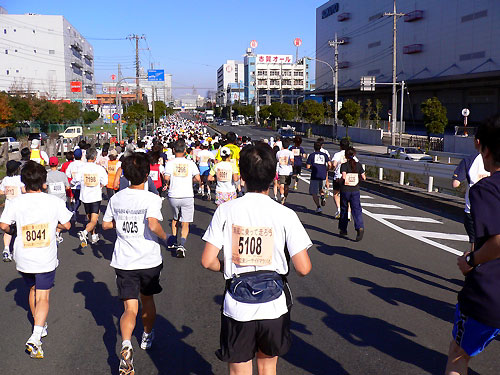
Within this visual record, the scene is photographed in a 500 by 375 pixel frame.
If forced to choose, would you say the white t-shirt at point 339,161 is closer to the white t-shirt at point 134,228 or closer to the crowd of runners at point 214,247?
the crowd of runners at point 214,247

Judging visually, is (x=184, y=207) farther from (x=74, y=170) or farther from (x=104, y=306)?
(x=74, y=170)

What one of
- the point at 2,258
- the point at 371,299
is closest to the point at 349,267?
the point at 371,299

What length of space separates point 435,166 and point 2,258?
11.2 metres

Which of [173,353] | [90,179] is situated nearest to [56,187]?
[90,179]

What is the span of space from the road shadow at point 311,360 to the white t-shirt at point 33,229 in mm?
2563

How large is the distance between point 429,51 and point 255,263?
63024 mm

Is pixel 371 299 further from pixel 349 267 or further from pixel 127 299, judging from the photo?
pixel 127 299

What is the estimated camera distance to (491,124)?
9.73 feet

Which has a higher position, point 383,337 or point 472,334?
point 472,334

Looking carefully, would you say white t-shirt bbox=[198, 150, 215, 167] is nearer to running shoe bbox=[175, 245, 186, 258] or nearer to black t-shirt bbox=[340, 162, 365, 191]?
black t-shirt bbox=[340, 162, 365, 191]

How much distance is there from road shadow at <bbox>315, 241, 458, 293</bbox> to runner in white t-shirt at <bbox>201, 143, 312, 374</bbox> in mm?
4350

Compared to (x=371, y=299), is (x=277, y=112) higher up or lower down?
higher up

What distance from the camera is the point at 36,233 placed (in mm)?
4828

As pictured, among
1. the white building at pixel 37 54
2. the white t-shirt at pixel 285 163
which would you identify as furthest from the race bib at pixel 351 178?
the white building at pixel 37 54
